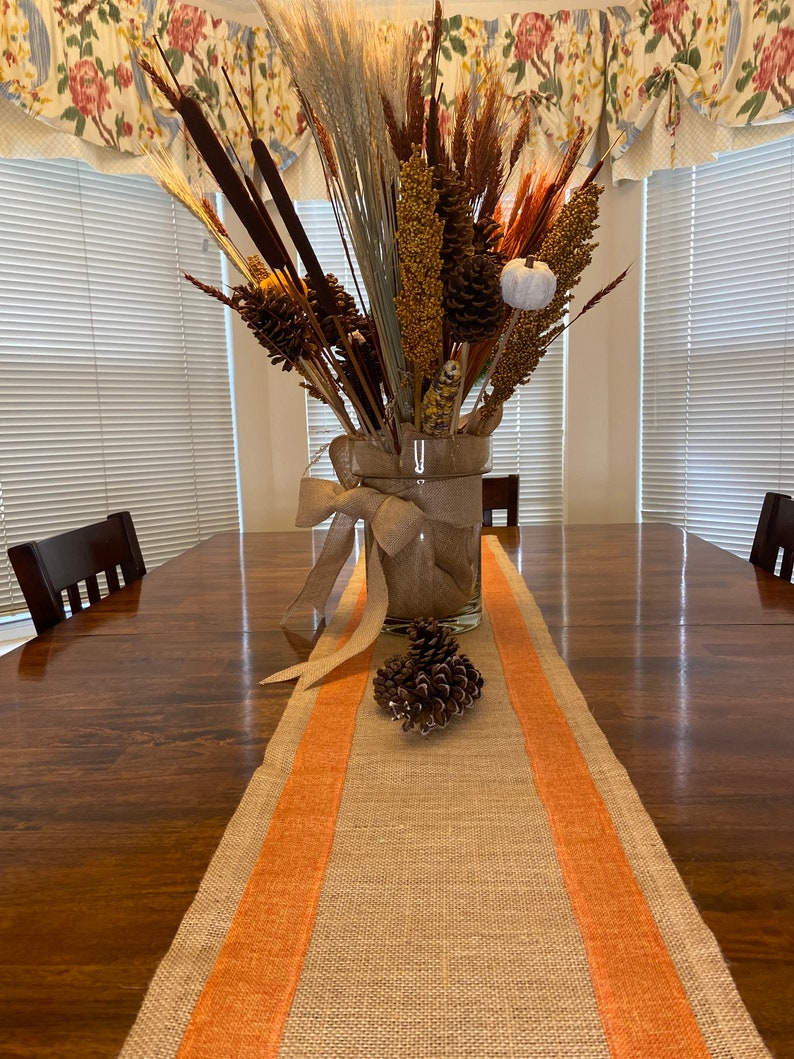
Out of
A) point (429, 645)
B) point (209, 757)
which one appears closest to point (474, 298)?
point (429, 645)

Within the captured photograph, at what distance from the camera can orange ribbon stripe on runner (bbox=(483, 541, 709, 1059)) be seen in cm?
33

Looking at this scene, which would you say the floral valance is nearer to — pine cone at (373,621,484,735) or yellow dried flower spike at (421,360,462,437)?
yellow dried flower spike at (421,360,462,437)

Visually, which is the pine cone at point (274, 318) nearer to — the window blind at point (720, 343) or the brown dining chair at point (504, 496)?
the brown dining chair at point (504, 496)

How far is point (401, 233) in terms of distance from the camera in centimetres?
67

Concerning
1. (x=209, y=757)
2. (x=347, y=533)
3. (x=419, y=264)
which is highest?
(x=419, y=264)

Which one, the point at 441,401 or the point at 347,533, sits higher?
the point at 441,401

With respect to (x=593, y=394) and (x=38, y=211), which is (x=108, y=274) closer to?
(x=38, y=211)

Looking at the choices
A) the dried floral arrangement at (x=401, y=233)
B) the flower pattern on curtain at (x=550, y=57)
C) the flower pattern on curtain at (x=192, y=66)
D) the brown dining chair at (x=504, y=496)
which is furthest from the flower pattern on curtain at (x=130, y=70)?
the dried floral arrangement at (x=401, y=233)

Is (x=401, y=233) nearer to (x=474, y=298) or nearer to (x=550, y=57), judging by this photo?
(x=474, y=298)

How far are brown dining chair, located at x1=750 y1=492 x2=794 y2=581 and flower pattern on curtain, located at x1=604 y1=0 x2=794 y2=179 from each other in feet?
5.17

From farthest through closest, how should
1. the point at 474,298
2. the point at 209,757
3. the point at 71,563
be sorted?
the point at 71,563 → the point at 474,298 → the point at 209,757

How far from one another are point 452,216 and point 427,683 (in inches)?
16.5

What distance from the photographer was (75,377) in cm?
255

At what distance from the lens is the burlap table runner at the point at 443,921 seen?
0.33m
